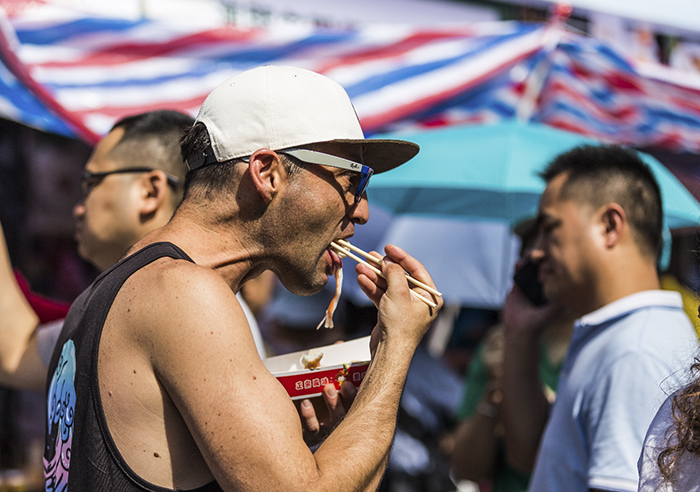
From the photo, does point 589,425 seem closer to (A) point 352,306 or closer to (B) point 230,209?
(B) point 230,209

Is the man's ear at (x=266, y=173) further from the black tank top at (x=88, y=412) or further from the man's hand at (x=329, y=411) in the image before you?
the man's hand at (x=329, y=411)

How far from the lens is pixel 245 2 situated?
5527 millimetres

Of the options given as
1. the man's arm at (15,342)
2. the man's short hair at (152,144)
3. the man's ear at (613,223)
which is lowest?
the man's arm at (15,342)

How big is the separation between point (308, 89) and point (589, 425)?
1574 millimetres

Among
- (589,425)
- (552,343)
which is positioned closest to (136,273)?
(589,425)

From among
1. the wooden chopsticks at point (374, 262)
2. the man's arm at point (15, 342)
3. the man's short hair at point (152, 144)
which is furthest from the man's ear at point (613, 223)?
the man's arm at point (15, 342)

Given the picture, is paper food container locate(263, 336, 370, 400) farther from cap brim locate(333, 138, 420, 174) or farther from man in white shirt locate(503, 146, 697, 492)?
man in white shirt locate(503, 146, 697, 492)

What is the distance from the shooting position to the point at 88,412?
1.45m

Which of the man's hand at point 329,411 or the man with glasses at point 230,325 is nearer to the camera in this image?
the man with glasses at point 230,325

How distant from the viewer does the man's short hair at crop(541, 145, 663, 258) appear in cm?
279

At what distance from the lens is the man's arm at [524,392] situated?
10.7 ft

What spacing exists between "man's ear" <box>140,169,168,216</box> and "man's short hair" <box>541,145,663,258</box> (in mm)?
1774

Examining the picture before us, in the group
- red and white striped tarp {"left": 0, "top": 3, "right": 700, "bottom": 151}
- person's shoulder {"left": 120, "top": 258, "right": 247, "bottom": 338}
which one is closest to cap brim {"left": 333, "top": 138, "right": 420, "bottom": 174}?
person's shoulder {"left": 120, "top": 258, "right": 247, "bottom": 338}

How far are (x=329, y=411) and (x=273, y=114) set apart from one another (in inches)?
32.9
